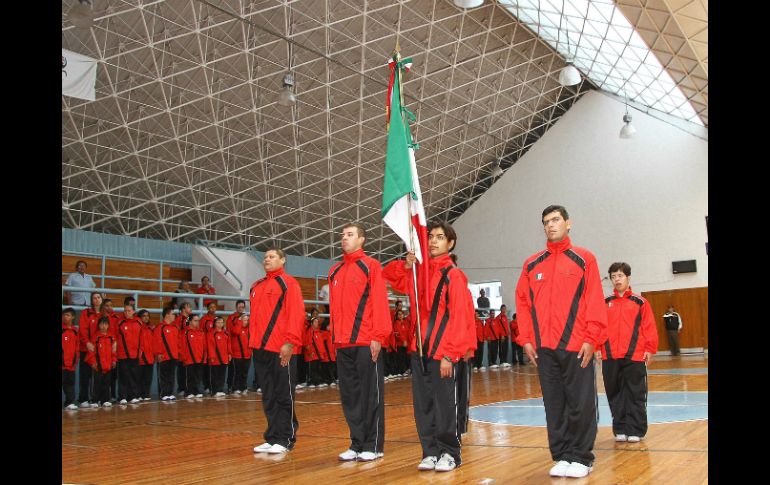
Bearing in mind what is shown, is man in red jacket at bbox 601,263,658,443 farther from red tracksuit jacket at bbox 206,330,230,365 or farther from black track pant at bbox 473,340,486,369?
black track pant at bbox 473,340,486,369

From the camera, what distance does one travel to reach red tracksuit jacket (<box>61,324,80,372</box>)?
995cm

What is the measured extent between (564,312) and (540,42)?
2175 cm

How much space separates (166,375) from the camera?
11922 mm

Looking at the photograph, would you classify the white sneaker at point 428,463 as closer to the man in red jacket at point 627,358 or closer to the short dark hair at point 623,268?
the man in red jacket at point 627,358

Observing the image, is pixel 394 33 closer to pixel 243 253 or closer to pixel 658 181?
pixel 243 253

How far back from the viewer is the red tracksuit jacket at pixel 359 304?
489cm

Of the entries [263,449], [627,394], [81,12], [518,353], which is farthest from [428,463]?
[518,353]

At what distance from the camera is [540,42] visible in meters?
24.1

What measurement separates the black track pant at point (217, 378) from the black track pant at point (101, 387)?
2288mm

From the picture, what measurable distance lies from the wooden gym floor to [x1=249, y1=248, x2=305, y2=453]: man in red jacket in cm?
21

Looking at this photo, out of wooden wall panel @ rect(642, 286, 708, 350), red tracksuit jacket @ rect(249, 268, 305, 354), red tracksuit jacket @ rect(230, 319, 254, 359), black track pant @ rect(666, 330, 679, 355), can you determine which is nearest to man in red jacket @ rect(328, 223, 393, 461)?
red tracksuit jacket @ rect(249, 268, 305, 354)

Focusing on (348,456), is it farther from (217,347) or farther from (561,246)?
(217,347)

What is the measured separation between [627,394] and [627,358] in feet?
1.00
